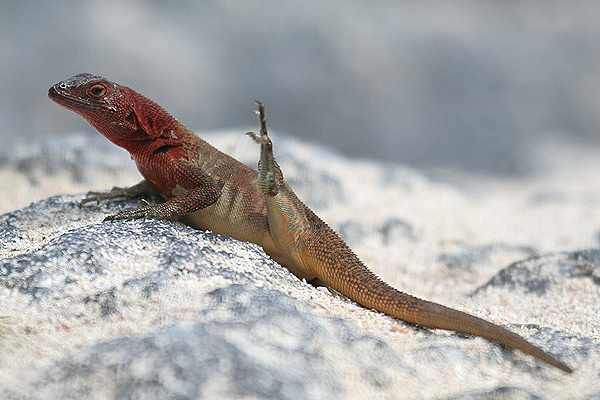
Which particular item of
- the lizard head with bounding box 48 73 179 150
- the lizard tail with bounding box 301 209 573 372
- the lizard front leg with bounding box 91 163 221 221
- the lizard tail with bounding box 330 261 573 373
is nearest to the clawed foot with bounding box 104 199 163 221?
the lizard front leg with bounding box 91 163 221 221

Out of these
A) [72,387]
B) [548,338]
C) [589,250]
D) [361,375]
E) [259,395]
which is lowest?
[72,387]

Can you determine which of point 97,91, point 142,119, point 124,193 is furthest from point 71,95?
point 124,193

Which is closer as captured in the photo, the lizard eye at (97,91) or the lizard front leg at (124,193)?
the lizard eye at (97,91)

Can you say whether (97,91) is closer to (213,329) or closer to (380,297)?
(213,329)

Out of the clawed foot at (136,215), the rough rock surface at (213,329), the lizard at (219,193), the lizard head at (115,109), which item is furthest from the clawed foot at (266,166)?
the lizard head at (115,109)

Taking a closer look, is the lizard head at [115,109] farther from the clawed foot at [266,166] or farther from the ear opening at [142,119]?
the clawed foot at [266,166]

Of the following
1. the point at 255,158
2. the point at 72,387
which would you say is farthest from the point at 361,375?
the point at 255,158

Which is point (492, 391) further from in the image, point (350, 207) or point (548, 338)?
point (350, 207)
